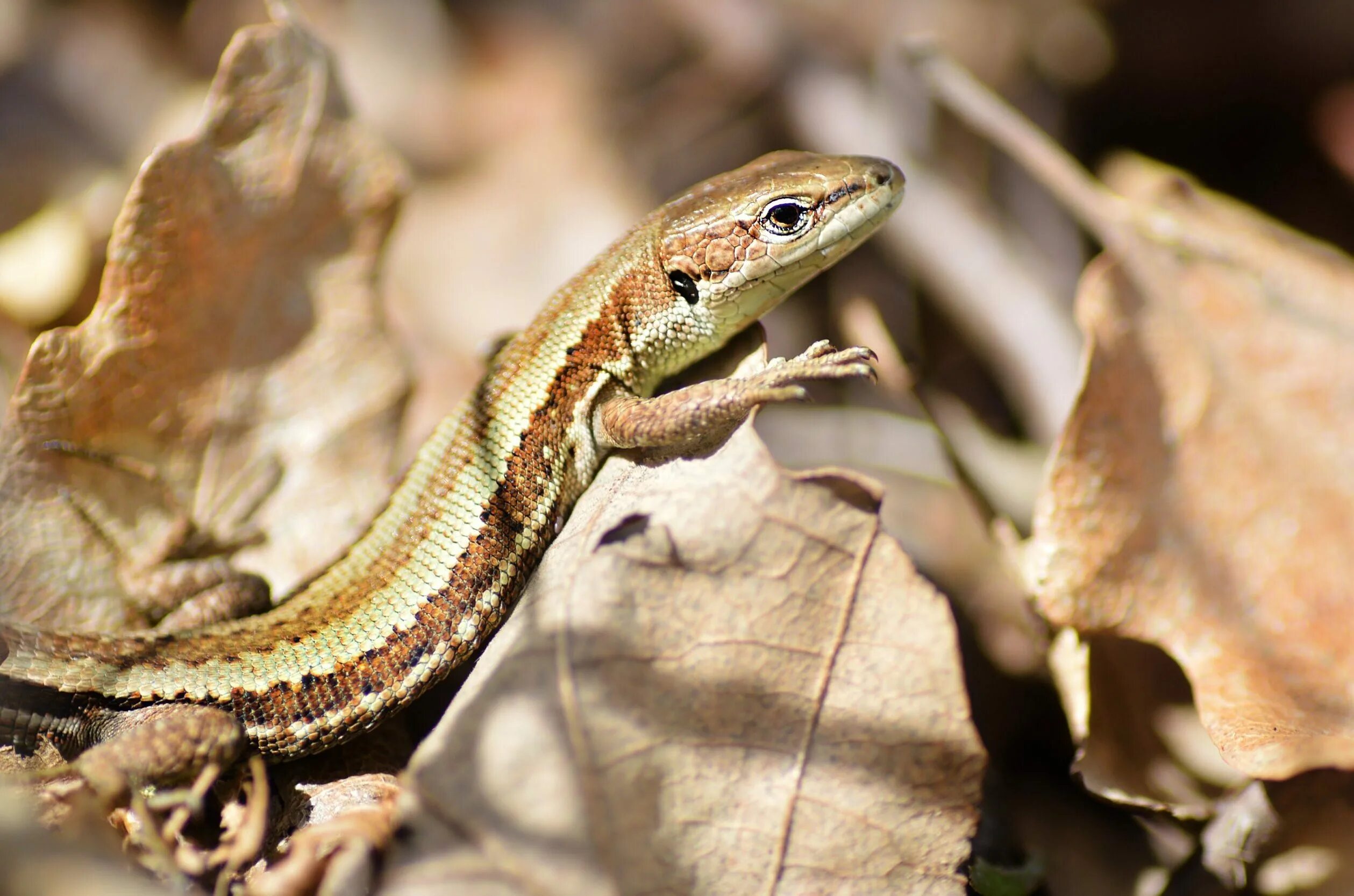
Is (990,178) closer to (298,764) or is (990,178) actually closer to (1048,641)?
(1048,641)

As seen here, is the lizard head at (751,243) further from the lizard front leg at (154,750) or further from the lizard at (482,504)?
the lizard front leg at (154,750)

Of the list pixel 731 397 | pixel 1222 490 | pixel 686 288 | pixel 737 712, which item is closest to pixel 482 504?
pixel 731 397

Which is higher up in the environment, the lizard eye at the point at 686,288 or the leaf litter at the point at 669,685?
the lizard eye at the point at 686,288

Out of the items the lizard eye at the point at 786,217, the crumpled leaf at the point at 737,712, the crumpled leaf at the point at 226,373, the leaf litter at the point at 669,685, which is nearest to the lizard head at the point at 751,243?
the lizard eye at the point at 786,217

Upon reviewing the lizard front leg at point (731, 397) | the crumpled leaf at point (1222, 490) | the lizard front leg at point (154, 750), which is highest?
the lizard front leg at point (731, 397)

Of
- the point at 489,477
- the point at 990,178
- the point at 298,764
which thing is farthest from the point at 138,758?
the point at 990,178

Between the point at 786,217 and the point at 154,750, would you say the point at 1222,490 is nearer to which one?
the point at 786,217

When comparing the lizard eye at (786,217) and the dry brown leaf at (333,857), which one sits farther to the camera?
the lizard eye at (786,217)
